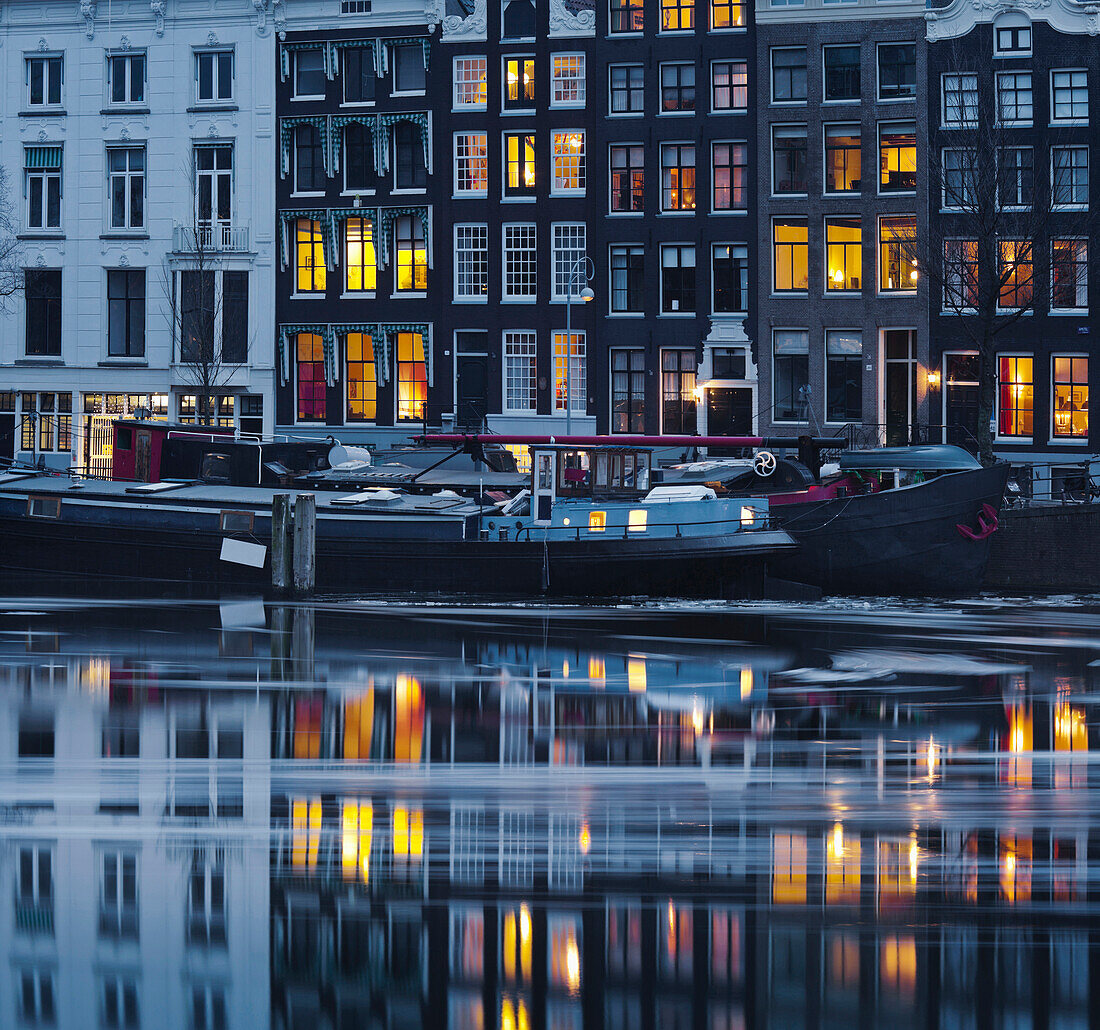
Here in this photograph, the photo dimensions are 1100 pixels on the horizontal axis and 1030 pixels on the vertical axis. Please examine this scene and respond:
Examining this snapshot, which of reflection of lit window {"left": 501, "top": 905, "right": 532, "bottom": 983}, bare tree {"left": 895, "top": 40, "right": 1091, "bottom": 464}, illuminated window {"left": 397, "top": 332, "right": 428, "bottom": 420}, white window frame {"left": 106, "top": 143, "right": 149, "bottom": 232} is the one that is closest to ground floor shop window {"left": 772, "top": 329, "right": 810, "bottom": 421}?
bare tree {"left": 895, "top": 40, "right": 1091, "bottom": 464}

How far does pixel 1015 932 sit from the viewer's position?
10.7 metres

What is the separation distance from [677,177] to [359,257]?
37.8 feet

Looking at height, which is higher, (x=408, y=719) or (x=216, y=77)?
(x=216, y=77)

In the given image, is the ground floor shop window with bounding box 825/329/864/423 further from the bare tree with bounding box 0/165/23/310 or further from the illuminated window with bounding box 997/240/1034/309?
the bare tree with bounding box 0/165/23/310

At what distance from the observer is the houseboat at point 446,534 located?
33.4 meters

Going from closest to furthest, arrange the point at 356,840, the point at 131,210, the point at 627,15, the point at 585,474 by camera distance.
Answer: the point at 356,840
the point at 585,474
the point at 627,15
the point at 131,210

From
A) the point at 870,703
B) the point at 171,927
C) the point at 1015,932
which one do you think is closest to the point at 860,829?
the point at 1015,932

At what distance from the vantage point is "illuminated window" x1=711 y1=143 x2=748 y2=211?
172ft

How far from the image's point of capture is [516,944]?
10.4 meters

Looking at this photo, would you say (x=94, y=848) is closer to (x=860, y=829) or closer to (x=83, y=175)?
(x=860, y=829)

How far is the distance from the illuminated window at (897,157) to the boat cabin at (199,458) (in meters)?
22.3

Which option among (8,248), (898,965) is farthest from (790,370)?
(898,965)

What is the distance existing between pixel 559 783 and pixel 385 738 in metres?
2.99

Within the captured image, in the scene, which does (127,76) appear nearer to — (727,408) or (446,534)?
(727,408)
